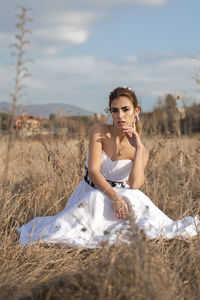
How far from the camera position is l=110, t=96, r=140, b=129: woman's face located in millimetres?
3430

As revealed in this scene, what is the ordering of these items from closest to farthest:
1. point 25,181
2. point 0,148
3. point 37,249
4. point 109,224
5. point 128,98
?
point 37,249 → point 109,224 → point 128,98 → point 25,181 → point 0,148

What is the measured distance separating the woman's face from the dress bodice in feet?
1.04

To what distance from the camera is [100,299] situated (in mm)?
1838

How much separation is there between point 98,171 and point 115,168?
0.76ft

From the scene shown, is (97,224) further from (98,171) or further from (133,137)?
(133,137)

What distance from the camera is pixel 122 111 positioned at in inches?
135

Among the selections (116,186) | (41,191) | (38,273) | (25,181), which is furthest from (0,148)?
(38,273)

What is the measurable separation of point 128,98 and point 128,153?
0.48 metres

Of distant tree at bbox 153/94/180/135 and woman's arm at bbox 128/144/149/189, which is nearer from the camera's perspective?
woman's arm at bbox 128/144/149/189

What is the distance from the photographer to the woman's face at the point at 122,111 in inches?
135

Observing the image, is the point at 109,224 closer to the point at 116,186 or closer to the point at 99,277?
the point at 116,186

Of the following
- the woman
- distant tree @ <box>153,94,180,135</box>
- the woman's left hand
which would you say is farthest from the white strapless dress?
distant tree @ <box>153,94,180,135</box>

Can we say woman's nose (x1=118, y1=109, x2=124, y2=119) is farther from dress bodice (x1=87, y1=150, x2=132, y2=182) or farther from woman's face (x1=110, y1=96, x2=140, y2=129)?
dress bodice (x1=87, y1=150, x2=132, y2=182)

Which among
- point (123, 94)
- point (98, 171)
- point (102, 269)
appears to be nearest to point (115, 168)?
point (98, 171)
